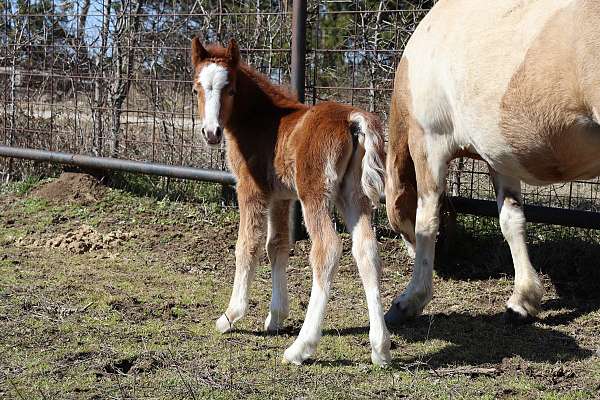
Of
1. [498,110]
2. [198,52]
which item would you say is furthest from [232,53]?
[498,110]

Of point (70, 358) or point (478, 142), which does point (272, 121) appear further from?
point (70, 358)

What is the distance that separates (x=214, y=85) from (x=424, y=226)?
176cm

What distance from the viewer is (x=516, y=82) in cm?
441

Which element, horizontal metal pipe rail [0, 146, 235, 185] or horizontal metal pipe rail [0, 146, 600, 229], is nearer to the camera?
horizontal metal pipe rail [0, 146, 600, 229]

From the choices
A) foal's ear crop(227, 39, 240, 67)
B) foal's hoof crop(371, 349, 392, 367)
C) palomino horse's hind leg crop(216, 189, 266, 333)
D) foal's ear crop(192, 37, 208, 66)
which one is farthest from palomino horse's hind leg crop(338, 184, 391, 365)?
foal's ear crop(192, 37, 208, 66)

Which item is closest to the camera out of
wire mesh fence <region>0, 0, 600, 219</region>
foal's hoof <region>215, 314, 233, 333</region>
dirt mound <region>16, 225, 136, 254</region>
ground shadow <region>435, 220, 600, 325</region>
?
foal's hoof <region>215, 314, 233, 333</region>

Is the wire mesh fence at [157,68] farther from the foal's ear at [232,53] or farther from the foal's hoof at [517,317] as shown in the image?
the foal's ear at [232,53]

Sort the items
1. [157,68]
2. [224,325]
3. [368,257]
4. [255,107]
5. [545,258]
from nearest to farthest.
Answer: [368,257], [224,325], [255,107], [545,258], [157,68]

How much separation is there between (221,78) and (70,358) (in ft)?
6.03

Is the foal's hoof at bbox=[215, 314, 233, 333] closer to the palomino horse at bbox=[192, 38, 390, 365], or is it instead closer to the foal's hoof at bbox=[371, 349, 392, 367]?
the palomino horse at bbox=[192, 38, 390, 365]

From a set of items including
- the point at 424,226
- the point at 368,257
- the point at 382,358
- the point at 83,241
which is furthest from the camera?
the point at 83,241

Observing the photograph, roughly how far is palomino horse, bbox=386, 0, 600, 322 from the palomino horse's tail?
73cm

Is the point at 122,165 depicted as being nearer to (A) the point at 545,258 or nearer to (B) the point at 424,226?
(B) the point at 424,226

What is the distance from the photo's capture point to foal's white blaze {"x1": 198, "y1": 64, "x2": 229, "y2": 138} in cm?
474
